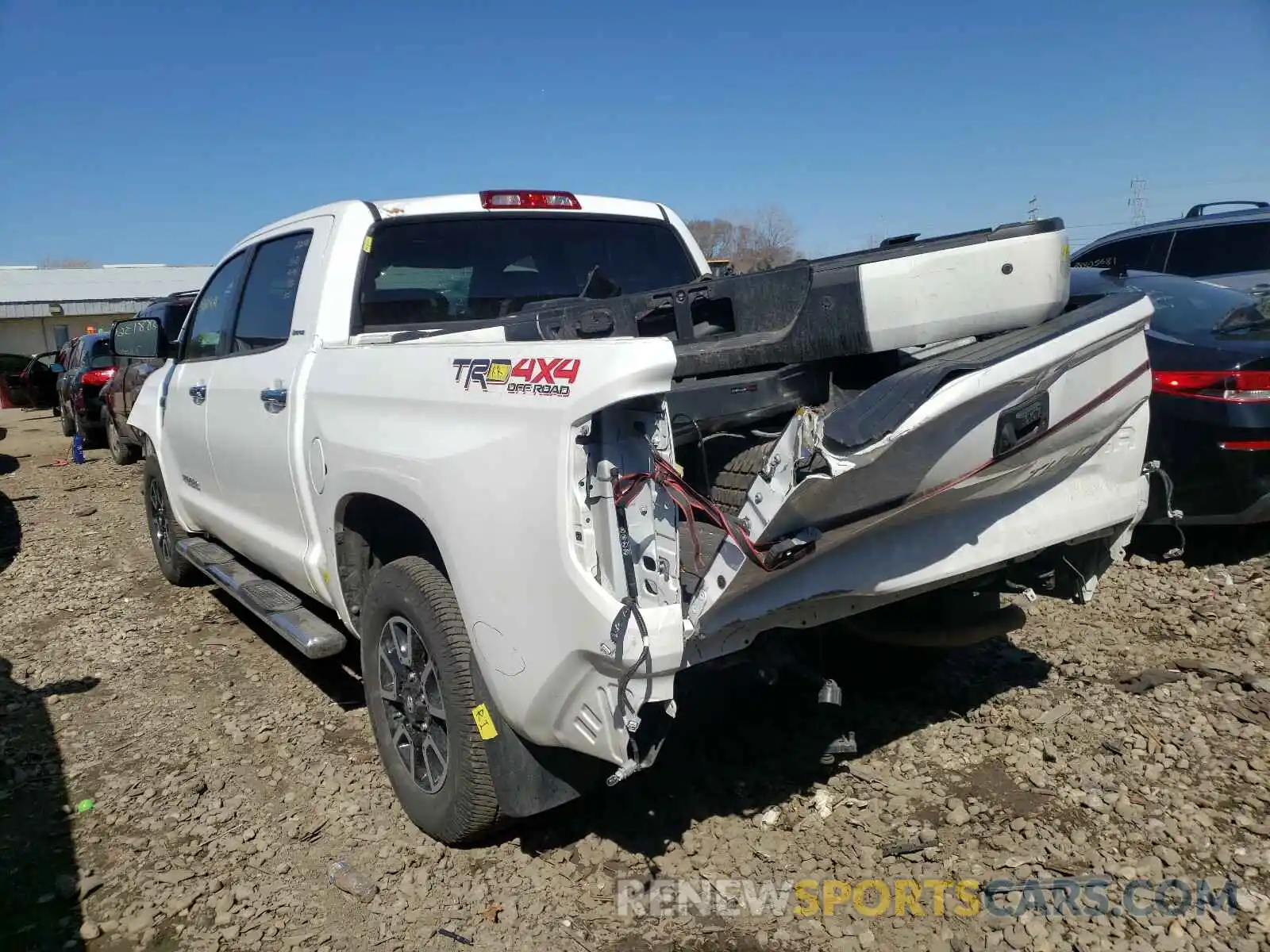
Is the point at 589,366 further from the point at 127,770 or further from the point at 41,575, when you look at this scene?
the point at 41,575

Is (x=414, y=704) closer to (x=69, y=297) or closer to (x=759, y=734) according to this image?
(x=759, y=734)

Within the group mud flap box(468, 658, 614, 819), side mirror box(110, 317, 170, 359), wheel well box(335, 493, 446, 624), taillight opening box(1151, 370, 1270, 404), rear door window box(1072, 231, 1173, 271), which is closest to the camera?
mud flap box(468, 658, 614, 819)

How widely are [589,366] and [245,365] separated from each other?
2.60m

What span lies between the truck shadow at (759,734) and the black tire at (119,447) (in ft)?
36.5

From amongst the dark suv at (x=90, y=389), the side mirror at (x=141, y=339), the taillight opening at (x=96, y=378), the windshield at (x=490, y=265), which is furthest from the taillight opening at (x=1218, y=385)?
the taillight opening at (x=96, y=378)

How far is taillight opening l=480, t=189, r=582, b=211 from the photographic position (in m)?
3.93

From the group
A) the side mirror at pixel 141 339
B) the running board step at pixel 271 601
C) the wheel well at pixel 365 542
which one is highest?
the side mirror at pixel 141 339

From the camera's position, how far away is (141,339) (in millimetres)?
5414

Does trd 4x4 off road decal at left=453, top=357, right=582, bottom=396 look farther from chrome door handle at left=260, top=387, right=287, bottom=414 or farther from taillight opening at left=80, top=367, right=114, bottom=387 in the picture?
taillight opening at left=80, top=367, right=114, bottom=387

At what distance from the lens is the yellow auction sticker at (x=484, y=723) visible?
2656mm

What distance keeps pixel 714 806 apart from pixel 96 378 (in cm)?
1413

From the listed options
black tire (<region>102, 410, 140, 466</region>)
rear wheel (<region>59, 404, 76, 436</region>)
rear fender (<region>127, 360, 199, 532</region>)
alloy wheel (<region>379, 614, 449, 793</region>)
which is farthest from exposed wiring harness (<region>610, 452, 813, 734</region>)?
rear wheel (<region>59, 404, 76, 436</region>)

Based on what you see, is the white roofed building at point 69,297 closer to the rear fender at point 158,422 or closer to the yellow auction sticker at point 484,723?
the rear fender at point 158,422

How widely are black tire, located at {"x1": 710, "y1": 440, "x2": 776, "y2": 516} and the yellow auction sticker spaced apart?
2.95 feet
